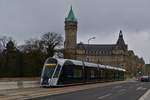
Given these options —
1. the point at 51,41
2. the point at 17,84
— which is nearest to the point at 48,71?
the point at 17,84

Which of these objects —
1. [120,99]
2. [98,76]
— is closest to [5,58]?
[98,76]

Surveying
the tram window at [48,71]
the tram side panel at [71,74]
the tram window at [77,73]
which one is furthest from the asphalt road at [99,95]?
the tram window at [77,73]

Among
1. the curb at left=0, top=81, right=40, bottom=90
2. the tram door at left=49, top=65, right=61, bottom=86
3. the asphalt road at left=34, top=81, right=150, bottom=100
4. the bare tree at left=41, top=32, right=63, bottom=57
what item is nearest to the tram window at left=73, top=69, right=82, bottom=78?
the curb at left=0, top=81, right=40, bottom=90

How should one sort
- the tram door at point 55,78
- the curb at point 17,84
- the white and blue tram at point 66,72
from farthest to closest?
the white and blue tram at point 66,72
the tram door at point 55,78
the curb at point 17,84

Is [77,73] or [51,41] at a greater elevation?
[51,41]

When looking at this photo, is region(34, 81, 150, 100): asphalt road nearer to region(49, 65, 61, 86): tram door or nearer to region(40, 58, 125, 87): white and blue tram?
region(49, 65, 61, 86): tram door

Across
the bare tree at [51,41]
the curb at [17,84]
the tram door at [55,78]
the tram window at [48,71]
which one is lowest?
the curb at [17,84]

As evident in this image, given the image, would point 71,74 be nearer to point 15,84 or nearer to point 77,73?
point 77,73

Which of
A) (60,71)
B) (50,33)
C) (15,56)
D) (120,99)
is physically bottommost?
(120,99)

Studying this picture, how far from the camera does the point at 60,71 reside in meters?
45.8

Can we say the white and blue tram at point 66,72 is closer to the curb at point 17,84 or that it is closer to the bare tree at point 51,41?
the curb at point 17,84

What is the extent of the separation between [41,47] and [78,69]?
6090cm

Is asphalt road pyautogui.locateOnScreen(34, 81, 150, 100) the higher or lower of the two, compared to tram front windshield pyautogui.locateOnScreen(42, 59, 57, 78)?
lower

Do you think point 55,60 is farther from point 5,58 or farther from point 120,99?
point 5,58
